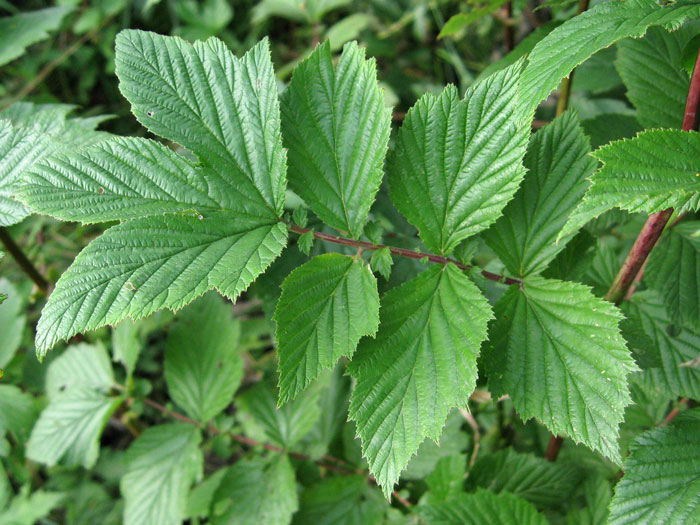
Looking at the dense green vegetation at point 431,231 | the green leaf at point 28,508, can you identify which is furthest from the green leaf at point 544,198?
the green leaf at point 28,508

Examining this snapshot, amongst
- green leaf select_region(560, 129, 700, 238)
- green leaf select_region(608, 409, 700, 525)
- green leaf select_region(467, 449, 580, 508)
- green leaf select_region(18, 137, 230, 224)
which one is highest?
green leaf select_region(18, 137, 230, 224)

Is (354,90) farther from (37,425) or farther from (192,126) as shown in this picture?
(37,425)

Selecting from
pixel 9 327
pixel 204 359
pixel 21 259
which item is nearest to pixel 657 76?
pixel 204 359

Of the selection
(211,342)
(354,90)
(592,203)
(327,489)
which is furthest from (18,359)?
(592,203)

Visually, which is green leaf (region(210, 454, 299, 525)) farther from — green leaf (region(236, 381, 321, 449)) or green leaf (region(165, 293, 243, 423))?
green leaf (region(165, 293, 243, 423))

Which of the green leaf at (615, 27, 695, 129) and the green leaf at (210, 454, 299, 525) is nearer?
the green leaf at (615, 27, 695, 129)

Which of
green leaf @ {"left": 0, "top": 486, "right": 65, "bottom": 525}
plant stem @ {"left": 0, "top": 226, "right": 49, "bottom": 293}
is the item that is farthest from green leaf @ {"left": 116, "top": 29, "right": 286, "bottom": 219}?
green leaf @ {"left": 0, "top": 486, "right": 65, "bottom": 525}

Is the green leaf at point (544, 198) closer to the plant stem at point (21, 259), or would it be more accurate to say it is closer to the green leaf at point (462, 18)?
the green leaf at point (462, 18)
